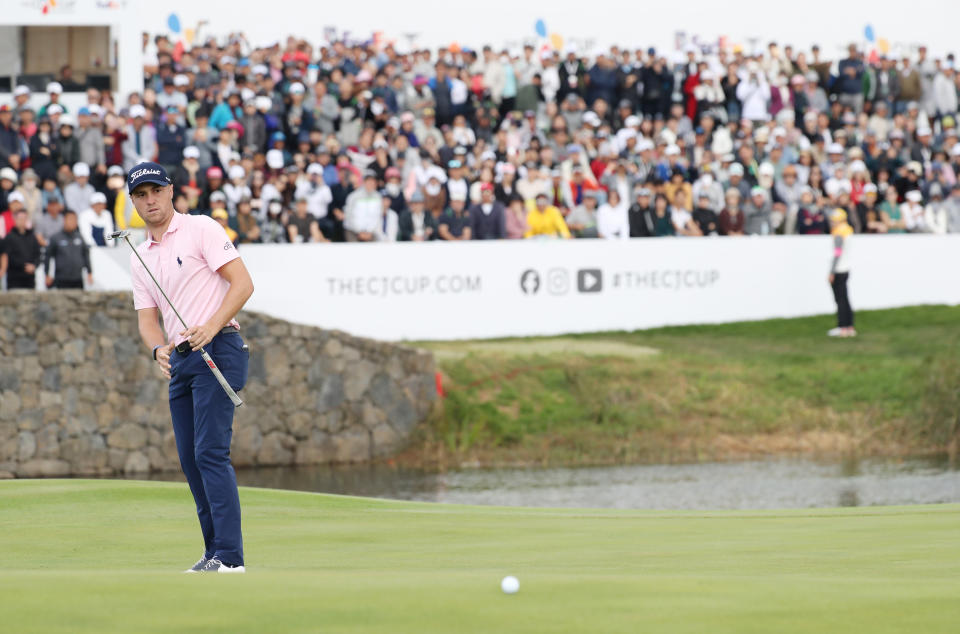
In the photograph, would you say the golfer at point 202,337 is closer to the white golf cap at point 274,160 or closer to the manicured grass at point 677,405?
the manicured grass at point 677,405

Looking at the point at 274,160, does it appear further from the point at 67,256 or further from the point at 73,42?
the point at 73,42

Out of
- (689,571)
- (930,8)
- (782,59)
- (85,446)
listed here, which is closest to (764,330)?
(782,59)

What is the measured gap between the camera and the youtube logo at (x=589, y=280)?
78.4ft

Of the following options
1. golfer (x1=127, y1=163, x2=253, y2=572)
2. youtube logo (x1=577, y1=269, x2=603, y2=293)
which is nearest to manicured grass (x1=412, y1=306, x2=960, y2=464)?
youtube logo (x1=577, y1=269, x2=603, y2=293)

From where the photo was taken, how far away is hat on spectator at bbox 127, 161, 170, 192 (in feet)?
22.3

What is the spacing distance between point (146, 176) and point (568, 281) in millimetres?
17269

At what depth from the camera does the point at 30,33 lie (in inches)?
1141

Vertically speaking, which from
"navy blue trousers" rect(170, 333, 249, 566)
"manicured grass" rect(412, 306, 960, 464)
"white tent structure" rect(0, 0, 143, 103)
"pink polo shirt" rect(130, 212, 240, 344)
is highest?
"white tent structure" rect(0, 0, 143, 103)

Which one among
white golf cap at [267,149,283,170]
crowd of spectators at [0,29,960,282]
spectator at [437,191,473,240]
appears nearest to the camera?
crowd of spectators at [0,29,960,282]

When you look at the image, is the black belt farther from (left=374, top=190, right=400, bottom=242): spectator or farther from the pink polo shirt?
(left=374, top=190, right=400, bottom=242): spectator

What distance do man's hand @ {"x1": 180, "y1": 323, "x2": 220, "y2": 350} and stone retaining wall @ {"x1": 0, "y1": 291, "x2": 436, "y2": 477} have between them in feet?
44.9

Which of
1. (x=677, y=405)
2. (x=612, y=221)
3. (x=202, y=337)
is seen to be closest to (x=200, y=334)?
(x=202, y=337)

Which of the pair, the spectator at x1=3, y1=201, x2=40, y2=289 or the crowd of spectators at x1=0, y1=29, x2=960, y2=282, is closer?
the spectator at x1=3, y1=201, x2=40, y2=289

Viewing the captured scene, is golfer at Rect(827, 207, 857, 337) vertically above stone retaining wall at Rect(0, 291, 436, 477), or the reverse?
golfer at Rect(827, 207, 857, 337)
